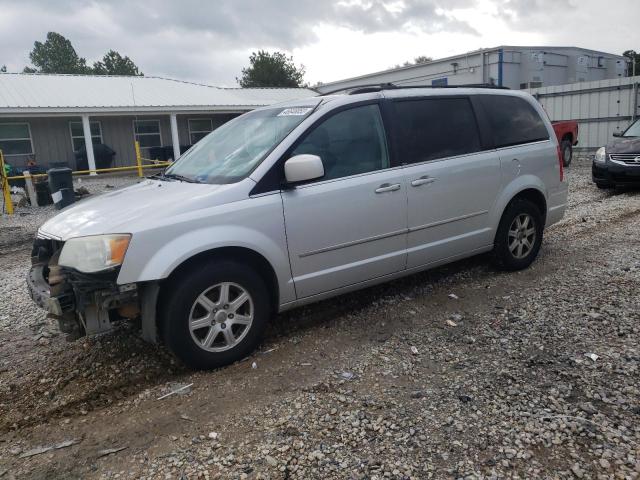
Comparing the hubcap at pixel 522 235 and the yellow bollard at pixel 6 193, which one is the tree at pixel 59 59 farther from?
the hubcap at pixel 522 235

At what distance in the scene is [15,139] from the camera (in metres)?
20.5

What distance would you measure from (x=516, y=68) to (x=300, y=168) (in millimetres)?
19580

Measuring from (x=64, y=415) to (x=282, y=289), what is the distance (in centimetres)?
161

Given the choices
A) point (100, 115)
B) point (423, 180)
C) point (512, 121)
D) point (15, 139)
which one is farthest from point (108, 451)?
point (15, 139)

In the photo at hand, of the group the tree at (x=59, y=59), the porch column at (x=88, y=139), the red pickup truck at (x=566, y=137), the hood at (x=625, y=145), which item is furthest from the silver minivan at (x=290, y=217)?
the tree at (x=59, y=59)

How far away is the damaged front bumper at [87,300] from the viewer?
3141mm

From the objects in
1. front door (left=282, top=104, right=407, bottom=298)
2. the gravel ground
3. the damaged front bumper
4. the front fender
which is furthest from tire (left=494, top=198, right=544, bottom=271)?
the damaged front bumper

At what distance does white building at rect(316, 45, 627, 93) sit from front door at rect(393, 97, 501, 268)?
16694 millimetres

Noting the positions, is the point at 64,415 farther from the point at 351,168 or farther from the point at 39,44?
the point at 39,44

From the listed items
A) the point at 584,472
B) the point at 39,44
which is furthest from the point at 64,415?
the point at 39,44

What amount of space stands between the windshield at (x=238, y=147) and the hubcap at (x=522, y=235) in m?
2.58

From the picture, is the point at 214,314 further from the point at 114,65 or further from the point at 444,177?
the point at 114,65

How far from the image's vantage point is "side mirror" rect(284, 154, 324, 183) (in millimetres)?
3611

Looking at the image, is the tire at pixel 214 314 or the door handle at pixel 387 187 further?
the door handle at pixel 387 187
